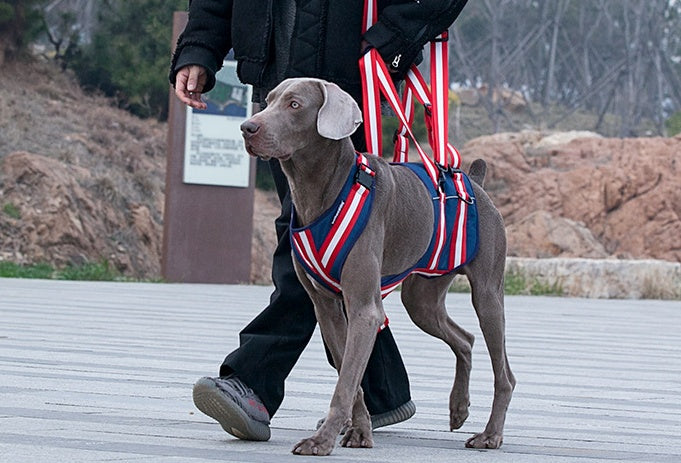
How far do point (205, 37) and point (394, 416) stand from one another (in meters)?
1.58

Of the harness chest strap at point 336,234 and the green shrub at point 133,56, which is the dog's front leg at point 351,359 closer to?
the harness chest strap at point 336,234

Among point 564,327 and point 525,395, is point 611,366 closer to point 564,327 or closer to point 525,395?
point 525,395

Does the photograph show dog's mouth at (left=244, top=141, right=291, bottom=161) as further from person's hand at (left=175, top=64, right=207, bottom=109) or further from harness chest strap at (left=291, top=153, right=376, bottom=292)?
person's hand at (left=175, top=64, right=207, bottom=109)

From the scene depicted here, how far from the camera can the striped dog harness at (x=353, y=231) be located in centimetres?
438

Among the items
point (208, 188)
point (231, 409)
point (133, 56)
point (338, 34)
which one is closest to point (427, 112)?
point (338, 34)

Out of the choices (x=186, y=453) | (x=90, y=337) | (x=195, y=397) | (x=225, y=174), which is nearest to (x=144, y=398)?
(x=195, y=397)

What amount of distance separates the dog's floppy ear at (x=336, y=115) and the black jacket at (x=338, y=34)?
1.75ft

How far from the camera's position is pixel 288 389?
640 cm

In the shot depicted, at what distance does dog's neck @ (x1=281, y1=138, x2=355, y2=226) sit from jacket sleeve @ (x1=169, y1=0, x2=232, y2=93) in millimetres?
882

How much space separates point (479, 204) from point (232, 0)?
3.99ft

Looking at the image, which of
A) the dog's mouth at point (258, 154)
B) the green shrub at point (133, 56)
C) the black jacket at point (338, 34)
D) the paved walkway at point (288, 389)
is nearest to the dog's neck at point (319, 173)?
the dog's mouth at point (258, 154)

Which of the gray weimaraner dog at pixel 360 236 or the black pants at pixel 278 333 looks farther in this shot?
the black pants at pixel 278 333

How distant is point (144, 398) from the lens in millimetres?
5770

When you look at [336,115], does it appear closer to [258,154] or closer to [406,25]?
[258,154]
